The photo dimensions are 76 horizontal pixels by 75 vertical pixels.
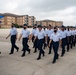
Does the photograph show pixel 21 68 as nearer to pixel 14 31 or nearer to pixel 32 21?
pixel 14 31

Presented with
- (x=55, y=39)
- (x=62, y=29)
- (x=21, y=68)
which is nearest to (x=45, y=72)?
(x=21, y=68)

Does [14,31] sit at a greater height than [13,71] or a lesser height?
greater

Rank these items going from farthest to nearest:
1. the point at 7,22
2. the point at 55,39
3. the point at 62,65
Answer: the point at 7,22 → the point at 55,39 → the point at 62,65

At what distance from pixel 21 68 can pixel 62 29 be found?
5094 mm

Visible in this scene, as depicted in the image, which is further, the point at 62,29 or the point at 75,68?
the point at 62,29

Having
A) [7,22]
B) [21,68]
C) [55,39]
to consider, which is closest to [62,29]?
[55,39]

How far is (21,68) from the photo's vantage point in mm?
8727

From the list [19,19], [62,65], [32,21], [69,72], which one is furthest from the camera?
[32,21]

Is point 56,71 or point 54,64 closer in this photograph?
point 56,71

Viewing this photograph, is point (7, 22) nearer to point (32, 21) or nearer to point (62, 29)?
point (32, 21)

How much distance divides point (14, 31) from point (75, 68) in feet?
18.0

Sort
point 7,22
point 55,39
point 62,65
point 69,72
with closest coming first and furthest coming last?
point 69,72 → point 62,65 → point 55,39 → point 7,22

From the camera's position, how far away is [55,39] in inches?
401

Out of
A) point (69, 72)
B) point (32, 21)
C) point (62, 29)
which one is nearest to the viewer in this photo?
point (69, 72)
